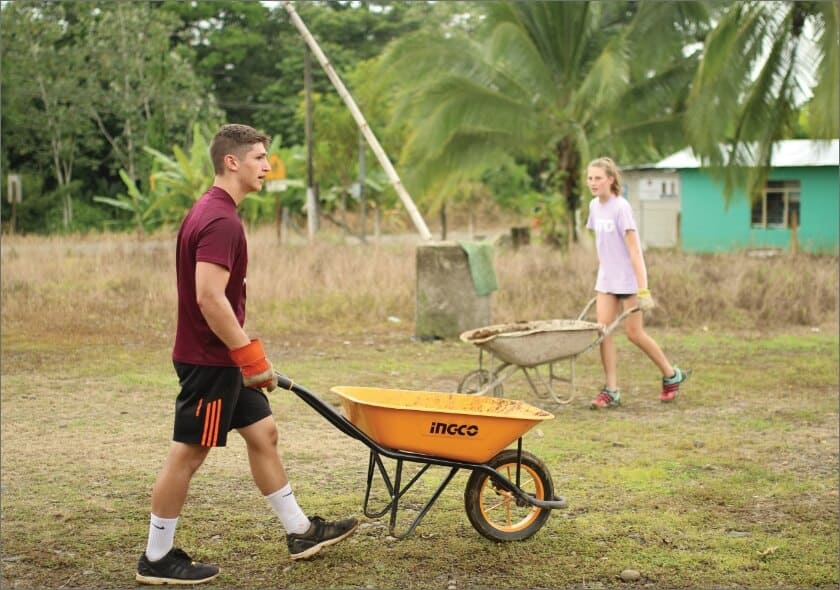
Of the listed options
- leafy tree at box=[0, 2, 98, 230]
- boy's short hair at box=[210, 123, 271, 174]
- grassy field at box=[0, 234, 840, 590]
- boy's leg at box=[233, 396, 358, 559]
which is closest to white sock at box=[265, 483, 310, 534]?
boy's leg at box=[233, 396, 358, 559]

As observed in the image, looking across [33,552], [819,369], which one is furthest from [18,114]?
[33,552]

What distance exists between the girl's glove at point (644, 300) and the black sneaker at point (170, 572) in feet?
12.6

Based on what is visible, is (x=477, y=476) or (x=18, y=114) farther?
(x=18, y=114)

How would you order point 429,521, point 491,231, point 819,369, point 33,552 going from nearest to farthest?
point 33,552, point 429,521, point 819,369, point 491,231

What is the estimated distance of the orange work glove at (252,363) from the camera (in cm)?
400

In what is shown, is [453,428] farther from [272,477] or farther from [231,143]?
[231,143]

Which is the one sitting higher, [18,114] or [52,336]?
[18,114]

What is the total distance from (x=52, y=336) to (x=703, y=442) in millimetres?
7210

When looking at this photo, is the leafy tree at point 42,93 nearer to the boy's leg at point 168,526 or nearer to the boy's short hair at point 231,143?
the boy's short hair at point 231,143

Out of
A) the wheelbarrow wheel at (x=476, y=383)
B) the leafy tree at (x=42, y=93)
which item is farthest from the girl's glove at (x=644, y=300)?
the leafy tree at (x=42, y=93)

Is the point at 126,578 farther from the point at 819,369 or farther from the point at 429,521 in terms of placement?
the point at 819,369

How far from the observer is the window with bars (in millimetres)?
26906

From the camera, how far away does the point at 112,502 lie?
521 centimetres

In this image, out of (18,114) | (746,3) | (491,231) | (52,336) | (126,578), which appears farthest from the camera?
(491,231)
